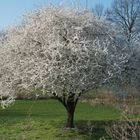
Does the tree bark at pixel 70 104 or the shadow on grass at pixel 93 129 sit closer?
the shadow on grass at pixel 93 129

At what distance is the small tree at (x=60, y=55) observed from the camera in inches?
711

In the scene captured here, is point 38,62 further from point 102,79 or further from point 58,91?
point 102,79

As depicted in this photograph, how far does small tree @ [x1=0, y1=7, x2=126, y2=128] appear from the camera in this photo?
18.1 m

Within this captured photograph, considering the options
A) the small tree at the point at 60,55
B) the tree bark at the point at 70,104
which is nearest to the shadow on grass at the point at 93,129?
the tree bark at the point at 70,104

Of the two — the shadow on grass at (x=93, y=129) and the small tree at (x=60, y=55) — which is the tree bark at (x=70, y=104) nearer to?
the small tree at (x=60, y=55)

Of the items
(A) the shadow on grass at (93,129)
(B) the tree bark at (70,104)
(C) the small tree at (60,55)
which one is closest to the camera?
(C) the small tree at (60,55)

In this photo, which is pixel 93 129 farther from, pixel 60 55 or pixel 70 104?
pixel 60 55

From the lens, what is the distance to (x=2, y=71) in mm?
20359

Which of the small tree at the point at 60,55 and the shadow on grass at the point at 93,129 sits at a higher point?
the small tree at the point at 60,55

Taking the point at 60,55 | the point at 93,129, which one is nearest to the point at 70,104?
the point at 93,129

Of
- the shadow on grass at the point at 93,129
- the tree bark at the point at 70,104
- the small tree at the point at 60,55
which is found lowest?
the shadow on grass at the point at 93,129

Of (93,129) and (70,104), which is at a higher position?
(70,104)

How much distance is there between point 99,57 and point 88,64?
58 centimetres

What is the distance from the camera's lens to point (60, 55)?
59.2 ft
